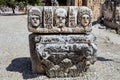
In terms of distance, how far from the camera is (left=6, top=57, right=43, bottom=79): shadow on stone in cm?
772

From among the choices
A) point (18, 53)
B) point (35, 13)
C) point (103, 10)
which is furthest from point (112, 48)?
point (103, 10)

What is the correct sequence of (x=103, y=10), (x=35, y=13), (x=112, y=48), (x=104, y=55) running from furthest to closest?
(x=103, y=10)
(x=112, y=48)
(x=104, y=55)
(x=35, y=13)

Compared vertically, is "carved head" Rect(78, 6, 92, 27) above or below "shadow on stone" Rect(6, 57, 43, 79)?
above

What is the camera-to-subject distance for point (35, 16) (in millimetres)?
7375

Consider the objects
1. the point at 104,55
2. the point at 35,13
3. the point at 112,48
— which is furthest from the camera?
the point at 112,48

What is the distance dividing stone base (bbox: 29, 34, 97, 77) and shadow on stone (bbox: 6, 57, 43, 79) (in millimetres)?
451

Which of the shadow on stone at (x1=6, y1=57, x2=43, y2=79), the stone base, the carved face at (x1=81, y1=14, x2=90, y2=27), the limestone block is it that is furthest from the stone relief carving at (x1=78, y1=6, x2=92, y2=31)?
the shadow on stone at (x1=6, y1=57, x2=43, y2=79)

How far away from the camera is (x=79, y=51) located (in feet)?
24.5

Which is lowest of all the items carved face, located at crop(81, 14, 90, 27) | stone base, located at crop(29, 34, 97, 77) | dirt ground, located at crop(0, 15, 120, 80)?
dirt ground, located at crop(0, 15, 120, 80)

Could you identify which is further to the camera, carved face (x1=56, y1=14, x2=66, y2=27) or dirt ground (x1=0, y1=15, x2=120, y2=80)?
dirt ground (x1=0, y1=15, x2=120, y2=80)

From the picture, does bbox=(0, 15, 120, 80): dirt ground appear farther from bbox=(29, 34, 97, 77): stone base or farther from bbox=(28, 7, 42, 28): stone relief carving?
bbox=(28, 7, 42, 28): stone relief carving

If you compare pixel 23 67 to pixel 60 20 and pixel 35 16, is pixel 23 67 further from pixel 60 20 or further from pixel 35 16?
pixel 60 20

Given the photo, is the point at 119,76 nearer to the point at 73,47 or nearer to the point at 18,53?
the point at 73,47

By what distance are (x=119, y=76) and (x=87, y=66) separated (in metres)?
0.86
